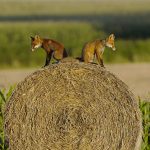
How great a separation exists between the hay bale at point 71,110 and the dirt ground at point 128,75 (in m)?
10.7

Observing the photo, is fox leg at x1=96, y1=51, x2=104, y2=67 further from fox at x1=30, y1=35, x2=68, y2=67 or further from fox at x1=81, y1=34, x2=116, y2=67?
fox at x1=30, y1=35, x2=68, y2=67

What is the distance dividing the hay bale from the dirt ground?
10675mm

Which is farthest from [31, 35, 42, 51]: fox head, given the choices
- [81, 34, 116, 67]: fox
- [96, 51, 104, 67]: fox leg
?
[96, 51, 104, 67]: fox leg

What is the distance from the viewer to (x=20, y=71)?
2873 centimetres

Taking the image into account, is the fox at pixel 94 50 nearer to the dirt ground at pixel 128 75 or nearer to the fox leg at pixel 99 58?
the fox leg at pixel 99 58

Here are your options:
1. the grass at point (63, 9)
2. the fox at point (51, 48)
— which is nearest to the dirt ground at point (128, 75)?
the fox at point (51, 48)

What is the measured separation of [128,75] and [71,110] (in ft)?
53.9

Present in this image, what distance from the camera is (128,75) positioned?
27062 millimetres

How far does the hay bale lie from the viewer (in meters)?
10.4

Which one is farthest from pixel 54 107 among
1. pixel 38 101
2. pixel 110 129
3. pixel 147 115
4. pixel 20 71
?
pixel 20 71

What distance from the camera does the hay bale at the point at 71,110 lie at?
10391 millimetres

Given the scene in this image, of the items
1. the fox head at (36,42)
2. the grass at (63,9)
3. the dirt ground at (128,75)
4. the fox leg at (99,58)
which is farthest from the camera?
the grass at (63,9)

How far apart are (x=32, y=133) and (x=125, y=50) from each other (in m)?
22.8

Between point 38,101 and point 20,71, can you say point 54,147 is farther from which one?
point 20,71
